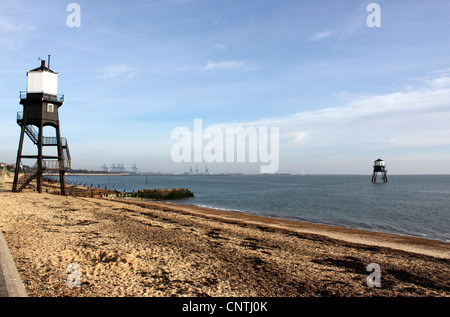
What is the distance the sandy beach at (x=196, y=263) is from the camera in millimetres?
7738

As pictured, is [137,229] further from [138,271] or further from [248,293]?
[248,293]

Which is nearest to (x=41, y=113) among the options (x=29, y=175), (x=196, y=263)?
(x=29, y=175)

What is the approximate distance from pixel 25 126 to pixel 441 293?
120ft

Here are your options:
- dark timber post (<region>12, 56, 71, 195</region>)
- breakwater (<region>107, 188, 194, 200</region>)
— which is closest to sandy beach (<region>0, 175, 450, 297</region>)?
dark timber post (<region>12, 56, 71, 195</region>)

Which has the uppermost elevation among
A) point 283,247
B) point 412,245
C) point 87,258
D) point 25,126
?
point 25,126

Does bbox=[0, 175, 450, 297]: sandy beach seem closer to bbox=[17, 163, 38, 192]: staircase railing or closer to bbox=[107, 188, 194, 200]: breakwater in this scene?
bbox=[17, 163, 38, 192]: staircase railing

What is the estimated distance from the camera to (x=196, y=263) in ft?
32.9

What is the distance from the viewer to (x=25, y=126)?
28.9 m

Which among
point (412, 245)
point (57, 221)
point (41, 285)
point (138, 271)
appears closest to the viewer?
point (41, 285)

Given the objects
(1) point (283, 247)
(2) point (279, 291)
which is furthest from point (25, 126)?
(2) point (279, 291)

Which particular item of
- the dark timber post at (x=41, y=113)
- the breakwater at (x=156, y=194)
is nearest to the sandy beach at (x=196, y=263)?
the dark timber post at (x=41, y=113)

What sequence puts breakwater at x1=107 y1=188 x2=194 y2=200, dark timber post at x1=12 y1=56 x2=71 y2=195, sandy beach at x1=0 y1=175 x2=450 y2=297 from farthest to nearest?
breakwater at x1=107 y1=188 x2=194 y2=200 < dark timber post at x1=12 y1=56 x2=71 y2=195 < sandy beach at x1=0 y1=175 x2=450 y2=297

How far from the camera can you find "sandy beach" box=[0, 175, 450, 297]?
7738 millimetres
